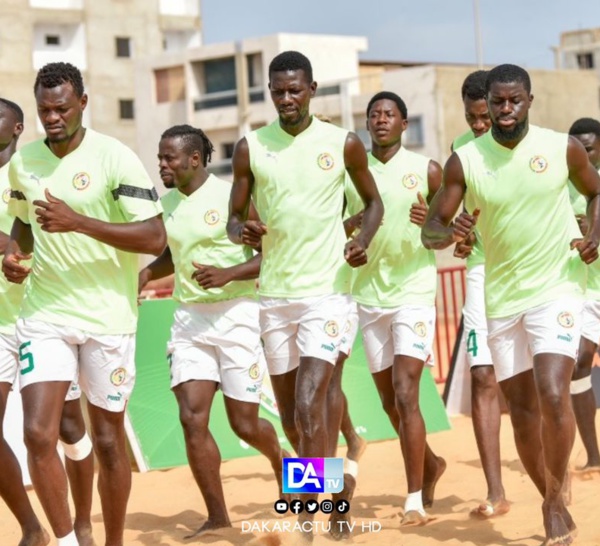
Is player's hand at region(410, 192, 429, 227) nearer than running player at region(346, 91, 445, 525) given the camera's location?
Yes

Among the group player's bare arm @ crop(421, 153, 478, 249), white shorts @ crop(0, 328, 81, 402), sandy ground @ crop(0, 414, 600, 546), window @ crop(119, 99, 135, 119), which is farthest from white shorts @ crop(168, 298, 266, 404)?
window @ crop(119, 99, 135, 119)

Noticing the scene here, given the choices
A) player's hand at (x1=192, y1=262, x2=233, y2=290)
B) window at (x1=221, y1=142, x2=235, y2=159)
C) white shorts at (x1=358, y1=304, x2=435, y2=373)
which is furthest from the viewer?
window at (x1=221, y1=142, x2=235, y2=159)

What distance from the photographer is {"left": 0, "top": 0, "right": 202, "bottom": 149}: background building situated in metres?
68.5

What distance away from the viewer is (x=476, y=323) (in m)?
9.12

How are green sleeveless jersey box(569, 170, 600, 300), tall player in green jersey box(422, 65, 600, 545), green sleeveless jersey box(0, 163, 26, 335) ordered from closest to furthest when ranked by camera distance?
tall player in green jersey box(422, 65, 600, 545) → green sleeveless jersey box(0, 163, 26, 335) → green sleeveless jersey box(569, 170, 600, 300)

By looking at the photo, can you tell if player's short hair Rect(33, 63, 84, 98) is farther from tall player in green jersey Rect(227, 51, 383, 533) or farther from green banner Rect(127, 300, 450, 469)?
green banner Rect(127, 300, 450, 469)

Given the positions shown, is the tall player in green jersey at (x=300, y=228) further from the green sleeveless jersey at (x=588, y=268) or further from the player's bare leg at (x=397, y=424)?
the green sleeveless jersey at (x=588, y=268)

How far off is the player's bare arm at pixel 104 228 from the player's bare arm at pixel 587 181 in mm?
2193

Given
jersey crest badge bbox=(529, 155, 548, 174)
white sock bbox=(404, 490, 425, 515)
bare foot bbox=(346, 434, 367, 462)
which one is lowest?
white sock bbox=(404, 490, 425, 515)

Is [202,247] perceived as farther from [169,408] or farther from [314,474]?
[169,408]

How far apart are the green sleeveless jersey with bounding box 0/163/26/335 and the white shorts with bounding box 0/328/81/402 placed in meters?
0.04

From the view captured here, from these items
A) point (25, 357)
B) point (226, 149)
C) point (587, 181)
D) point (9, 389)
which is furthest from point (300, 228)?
point (226, 149)

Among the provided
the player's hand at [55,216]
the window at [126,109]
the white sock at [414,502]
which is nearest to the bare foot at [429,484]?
the white sock at [414,502]

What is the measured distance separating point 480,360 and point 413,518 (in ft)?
4.24
